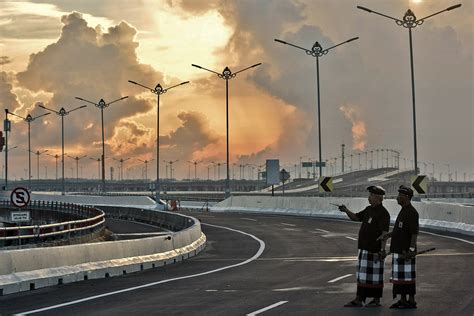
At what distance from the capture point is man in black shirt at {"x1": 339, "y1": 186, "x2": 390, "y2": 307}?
1440cm

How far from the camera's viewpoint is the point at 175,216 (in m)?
46.9

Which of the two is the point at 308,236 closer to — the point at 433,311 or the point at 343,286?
the point at 343,286

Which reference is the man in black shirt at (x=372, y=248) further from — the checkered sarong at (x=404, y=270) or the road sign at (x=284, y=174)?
the road sign at (x=284, y=174)

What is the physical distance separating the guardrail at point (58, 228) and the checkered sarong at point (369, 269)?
72.5ft

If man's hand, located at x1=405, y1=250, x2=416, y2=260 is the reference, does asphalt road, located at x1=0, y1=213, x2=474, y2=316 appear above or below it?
below

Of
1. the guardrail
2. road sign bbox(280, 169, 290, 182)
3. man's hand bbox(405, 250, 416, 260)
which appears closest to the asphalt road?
man's hand bbox(405, 250, 416, 260)

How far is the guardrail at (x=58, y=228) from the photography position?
123 ft

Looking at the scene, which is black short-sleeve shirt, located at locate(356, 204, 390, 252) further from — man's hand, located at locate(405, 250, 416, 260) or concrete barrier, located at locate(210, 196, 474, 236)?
concrete barrier, located at locate(210, 196, 474, 236)

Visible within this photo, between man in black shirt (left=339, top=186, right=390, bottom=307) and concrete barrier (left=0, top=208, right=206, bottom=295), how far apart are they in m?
6.91

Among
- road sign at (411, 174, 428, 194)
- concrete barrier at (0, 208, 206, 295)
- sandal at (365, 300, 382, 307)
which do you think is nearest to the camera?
sandal at (365, 300, 382, 307)

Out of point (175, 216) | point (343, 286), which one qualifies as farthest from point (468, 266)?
point (175, 216)

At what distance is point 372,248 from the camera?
567 inches

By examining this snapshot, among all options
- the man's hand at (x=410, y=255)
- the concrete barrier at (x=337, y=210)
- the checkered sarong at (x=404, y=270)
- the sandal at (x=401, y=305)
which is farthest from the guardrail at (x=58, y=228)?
the man's hand at (x=410, y=255)

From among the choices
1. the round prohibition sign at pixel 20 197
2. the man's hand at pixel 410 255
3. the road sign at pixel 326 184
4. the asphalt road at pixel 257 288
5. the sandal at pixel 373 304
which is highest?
the road sign at pixel 326 184
